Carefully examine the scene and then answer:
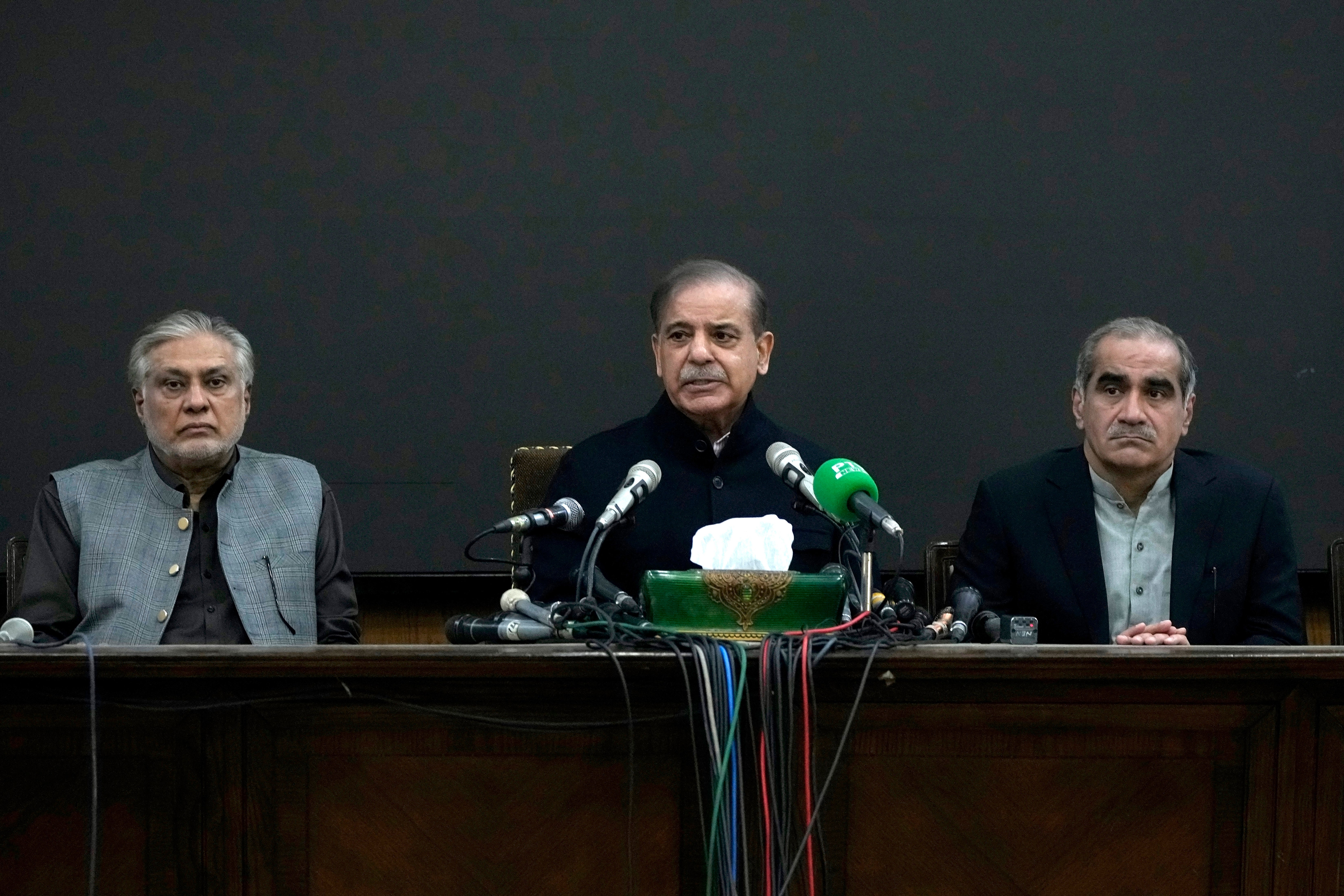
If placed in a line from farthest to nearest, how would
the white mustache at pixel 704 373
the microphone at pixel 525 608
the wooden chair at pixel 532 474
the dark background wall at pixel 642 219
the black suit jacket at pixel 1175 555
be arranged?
1. the dark background wall at pixel 642 219
2. the wooden chair at pixel 532 474
3. the white mustache at pixel 704 373
4. the black suit jacket at pixel 1175 555
5. the microphone at pixel 525 608

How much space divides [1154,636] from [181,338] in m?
1.84

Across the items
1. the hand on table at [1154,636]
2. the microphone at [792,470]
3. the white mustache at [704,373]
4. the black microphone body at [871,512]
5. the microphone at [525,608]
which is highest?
the white mustache at [704,373]

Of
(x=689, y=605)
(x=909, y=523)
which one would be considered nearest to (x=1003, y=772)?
(x=689, y=605)

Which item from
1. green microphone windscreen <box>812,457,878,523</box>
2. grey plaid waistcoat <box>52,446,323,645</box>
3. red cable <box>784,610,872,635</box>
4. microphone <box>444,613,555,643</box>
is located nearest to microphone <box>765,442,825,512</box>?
green microphone windscreen <box>812,457,878,523</box>

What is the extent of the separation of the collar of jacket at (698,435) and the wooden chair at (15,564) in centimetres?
122

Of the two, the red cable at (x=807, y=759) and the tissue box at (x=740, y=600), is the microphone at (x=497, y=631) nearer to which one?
the tissue box at (x=740, y=600)

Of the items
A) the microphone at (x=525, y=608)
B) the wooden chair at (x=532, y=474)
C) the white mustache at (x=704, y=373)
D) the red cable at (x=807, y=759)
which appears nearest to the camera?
the red cable at (x=807, y=759)

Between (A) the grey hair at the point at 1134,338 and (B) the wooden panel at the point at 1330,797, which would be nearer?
(B) the wooden panel at the point at 1330,797

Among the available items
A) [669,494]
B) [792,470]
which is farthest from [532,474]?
[792,470]

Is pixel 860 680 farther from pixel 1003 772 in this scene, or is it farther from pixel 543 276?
pixel 543 276

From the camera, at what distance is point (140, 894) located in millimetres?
1880

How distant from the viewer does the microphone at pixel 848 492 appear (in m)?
1.91

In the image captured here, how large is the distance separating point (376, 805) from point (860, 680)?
0.64 meters

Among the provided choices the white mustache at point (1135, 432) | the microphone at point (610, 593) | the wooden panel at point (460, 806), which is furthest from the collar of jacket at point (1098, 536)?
the wooden panel at point (460, 806)
